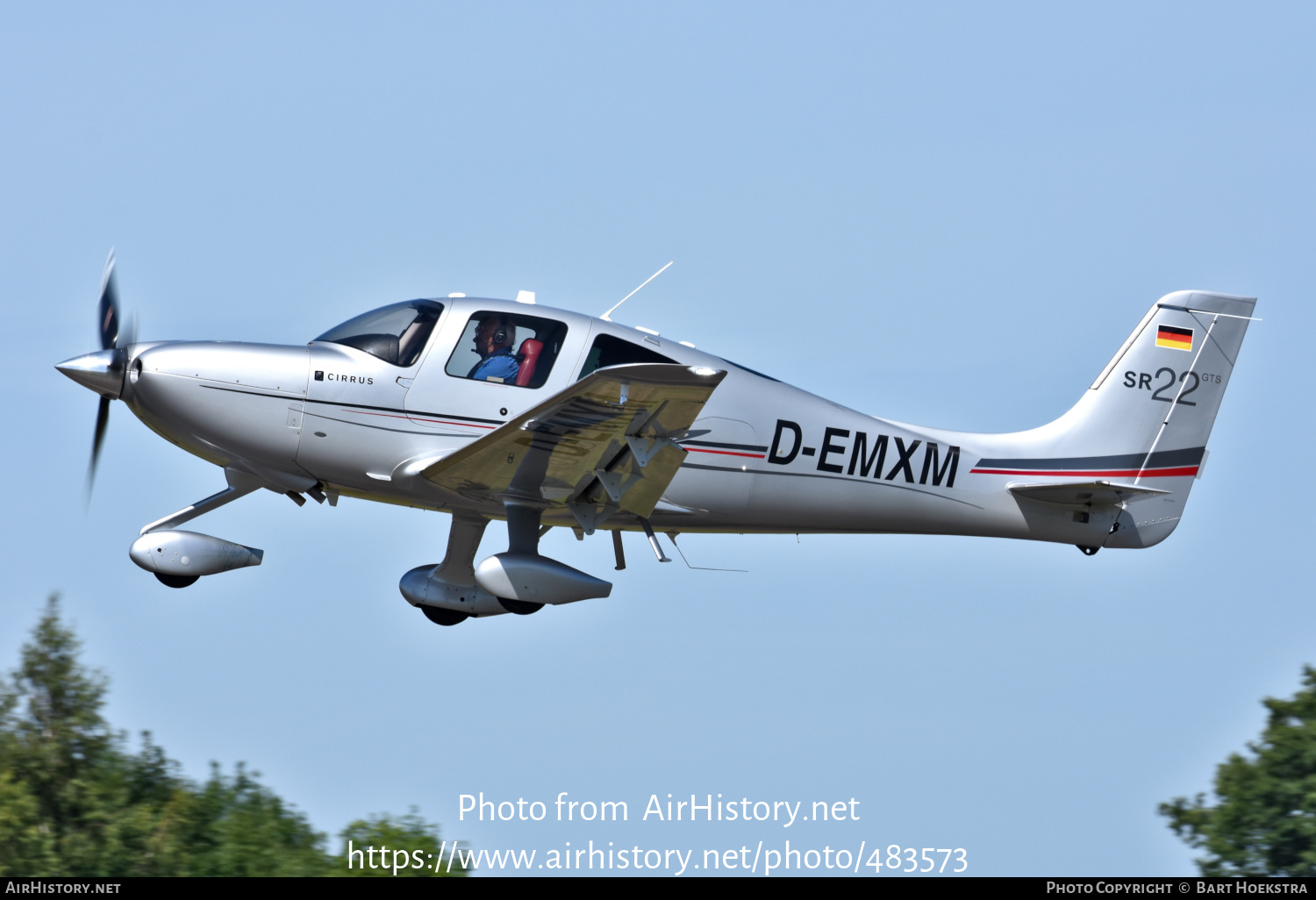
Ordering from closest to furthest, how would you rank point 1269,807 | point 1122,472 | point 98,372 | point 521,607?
point 98,372
point 521,607
point 1122,472
point 1269,807

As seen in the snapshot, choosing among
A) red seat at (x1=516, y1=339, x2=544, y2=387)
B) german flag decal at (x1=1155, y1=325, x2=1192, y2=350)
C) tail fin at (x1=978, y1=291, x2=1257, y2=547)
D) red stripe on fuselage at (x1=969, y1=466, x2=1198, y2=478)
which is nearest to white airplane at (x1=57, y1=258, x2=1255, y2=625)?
red seat at (x1=516, y1=339, x2=544, y2=387)

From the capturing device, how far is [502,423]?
1036cm

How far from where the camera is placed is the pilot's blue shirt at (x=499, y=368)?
1035 centimetres

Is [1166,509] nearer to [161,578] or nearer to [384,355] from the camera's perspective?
[384,355]

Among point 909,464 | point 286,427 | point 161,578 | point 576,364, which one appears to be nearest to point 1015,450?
point 909,464

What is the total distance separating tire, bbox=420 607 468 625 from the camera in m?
11.7

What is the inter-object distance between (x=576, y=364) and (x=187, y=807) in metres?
8.24

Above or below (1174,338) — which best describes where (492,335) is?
below

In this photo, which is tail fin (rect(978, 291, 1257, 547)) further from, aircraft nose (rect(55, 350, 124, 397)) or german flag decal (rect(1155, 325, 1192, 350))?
aircraft nose (rect(55, 350, 124, 397))

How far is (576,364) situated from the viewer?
1034 cm

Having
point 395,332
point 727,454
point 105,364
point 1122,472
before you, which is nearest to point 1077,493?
point 1122,472

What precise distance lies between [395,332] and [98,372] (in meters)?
2.07

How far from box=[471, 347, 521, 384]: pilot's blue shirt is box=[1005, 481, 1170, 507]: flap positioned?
14.4 feet

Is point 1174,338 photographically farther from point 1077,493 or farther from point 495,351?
point 495,351
